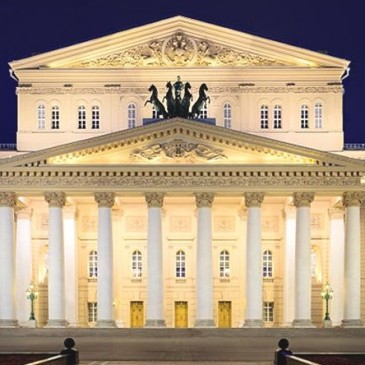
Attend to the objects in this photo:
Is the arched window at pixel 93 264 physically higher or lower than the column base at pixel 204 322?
higher

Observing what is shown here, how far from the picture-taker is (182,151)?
216 feet

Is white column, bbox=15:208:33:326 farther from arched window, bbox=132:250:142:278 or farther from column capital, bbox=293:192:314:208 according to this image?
column capital, bbox=293:192:314:208

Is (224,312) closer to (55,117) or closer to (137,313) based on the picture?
(137,313)

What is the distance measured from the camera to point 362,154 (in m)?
74.4

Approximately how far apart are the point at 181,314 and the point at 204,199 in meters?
11.6

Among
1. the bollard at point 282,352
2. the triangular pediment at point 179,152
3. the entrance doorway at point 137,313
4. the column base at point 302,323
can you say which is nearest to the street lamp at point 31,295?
the entrance doorway at point 137,313

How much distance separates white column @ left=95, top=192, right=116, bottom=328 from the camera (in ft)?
216

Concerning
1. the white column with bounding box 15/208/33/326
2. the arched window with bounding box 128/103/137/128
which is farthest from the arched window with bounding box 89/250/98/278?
the arched window with bounding box 128/103/137/128

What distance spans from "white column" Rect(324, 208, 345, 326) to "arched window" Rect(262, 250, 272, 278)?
16.9 feet

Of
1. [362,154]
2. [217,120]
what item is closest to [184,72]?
[217,120]

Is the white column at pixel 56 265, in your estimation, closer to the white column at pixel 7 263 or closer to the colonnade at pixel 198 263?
the colonnade at pixel 198 263

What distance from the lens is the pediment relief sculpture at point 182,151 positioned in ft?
216

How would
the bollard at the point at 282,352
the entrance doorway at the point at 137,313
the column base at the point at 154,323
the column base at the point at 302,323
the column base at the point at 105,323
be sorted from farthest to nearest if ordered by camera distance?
the entrance doorway at the point at 137,313, the column base at the point at 302,323, the column base at the point at 154,323, the column base at the point at 105,323, the bollard at the point at 282,352

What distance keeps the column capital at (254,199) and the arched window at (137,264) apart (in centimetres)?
1128
